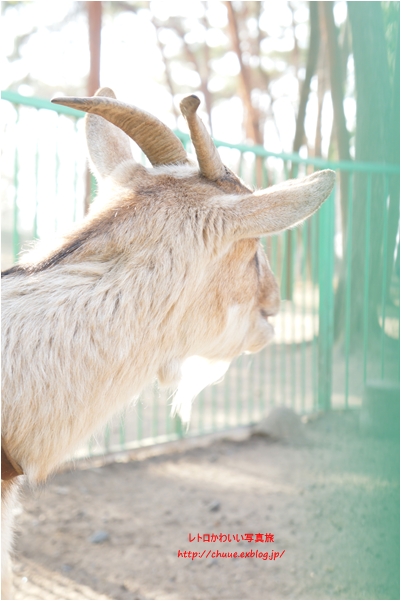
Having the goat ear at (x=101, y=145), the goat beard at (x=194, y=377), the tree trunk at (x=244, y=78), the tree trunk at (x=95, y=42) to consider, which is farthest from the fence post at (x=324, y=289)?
the tree trunk at (x=244, y=78)

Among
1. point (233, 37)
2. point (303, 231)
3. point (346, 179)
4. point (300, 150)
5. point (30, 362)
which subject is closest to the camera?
point (30, 362)

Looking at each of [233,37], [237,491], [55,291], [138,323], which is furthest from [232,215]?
[233,37]

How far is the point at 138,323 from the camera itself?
182 centimetres

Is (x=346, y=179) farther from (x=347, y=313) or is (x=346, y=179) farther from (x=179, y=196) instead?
(x=179, y=196)

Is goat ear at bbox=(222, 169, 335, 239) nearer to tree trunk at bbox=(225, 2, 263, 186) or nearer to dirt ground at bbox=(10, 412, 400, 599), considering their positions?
dirt ground at bbox=(10, 412, 400, 599)

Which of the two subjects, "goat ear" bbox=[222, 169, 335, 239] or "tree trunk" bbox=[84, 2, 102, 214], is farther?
"tree trunk" bbox=[84, 2, 102, 214]

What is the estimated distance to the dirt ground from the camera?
8.15 ft

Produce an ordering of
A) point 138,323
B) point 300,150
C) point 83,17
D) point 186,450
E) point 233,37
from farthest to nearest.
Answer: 1. point 83,17
2. point 233,37
3. point 300,150
4. point 186,450
5. point 138,323

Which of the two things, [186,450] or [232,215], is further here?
[186,450]

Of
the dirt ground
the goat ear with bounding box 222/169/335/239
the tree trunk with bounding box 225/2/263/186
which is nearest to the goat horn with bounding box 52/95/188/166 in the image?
the goat ear with bounding box 222/169/335/239

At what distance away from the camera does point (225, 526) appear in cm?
393

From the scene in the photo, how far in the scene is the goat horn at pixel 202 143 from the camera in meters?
1.76

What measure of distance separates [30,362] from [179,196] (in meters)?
0.71

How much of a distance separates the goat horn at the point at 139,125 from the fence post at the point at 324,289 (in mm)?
3625
